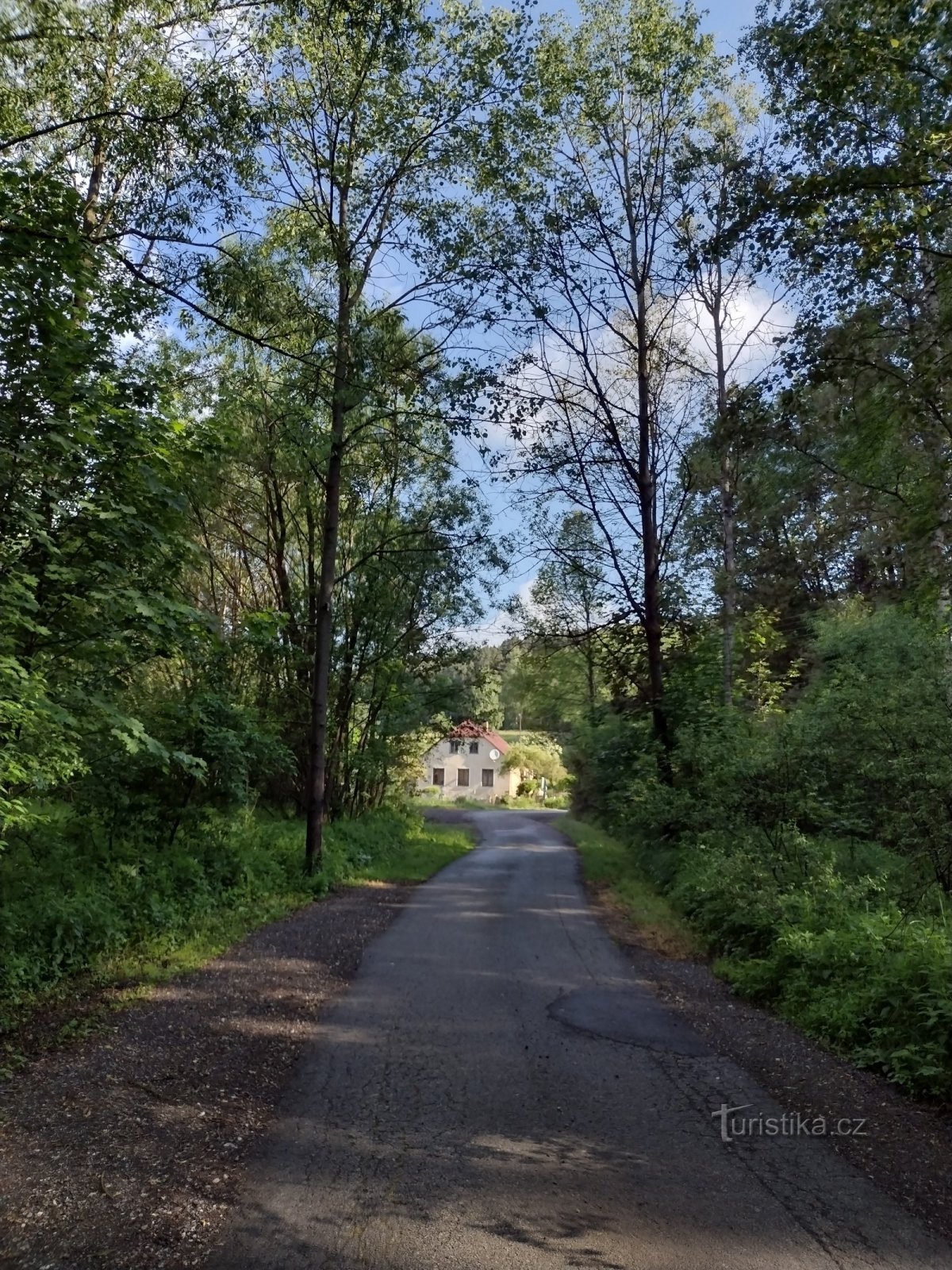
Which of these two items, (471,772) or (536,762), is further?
(471,772)

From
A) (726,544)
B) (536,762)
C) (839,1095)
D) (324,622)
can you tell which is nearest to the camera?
(839,1095)

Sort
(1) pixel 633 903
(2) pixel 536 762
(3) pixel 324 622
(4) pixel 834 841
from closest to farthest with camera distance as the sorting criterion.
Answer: (4) pixel 834 841 < (1) pixel 633 903 < (3) pixel 324 622 < (2) pixel 536 762

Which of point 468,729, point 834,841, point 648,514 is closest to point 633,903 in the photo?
point 834,841

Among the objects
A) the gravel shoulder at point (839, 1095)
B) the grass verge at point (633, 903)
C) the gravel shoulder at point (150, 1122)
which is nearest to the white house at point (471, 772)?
the grass verge at point (633, 903)

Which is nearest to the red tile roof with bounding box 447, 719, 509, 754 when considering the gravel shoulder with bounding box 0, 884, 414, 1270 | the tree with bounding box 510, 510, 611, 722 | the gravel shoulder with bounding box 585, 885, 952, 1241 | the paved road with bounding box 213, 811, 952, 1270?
the tree with bounding box 510, 510, 611, 722

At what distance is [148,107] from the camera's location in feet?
23.9

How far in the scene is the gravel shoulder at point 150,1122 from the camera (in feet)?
11.5

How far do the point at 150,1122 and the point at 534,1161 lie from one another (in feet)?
6.95

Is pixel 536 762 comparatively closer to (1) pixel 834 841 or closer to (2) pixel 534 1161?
(1) pixel 834 841

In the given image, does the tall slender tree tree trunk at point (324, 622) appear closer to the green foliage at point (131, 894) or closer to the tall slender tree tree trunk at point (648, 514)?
the green foliage at point (131, 894)

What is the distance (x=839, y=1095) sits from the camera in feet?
17.7

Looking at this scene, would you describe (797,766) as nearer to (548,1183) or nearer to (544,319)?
(548,1183)

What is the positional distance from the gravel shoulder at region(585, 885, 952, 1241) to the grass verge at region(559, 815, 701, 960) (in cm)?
197

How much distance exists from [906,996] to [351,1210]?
451 cm
